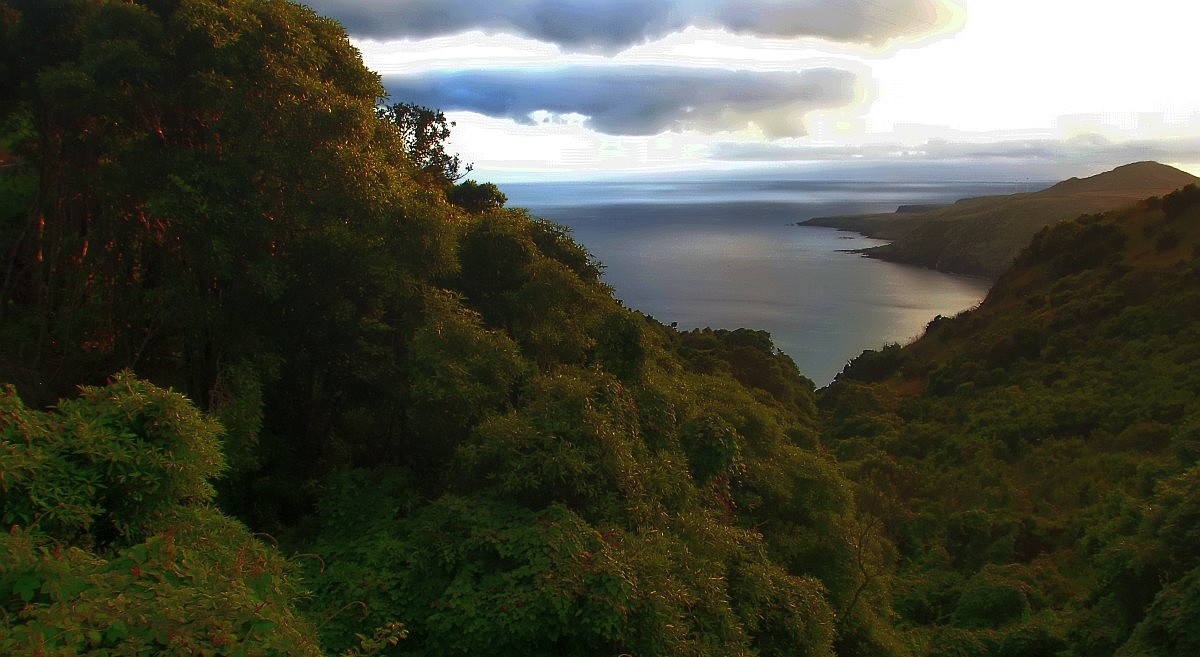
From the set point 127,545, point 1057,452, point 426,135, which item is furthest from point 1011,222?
point 127,545

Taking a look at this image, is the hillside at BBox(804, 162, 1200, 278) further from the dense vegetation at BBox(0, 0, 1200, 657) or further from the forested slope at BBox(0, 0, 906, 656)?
the forested slope at BBox(0, 0, 906, 656)

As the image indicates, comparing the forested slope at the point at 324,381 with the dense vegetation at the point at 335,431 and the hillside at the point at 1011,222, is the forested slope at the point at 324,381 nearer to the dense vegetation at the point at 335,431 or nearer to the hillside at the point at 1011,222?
the dense vegetation at the point at 335,431

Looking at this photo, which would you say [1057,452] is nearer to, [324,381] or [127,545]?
[324,381]

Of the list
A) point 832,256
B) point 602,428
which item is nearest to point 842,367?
point 602,428

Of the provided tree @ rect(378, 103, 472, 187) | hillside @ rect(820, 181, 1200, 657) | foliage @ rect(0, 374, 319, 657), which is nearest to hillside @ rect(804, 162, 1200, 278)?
hillside @ rect(820, 181, 1200, 657)

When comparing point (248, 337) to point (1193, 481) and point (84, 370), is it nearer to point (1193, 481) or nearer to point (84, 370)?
point (84, 370)

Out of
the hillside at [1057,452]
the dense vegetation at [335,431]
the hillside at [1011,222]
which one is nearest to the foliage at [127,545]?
the dense vegetation at [335,431]
